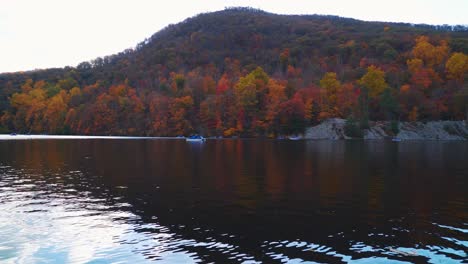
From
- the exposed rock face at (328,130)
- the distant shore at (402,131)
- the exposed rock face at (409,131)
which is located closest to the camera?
the distant shore at (402,131)

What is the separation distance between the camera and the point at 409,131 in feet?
575

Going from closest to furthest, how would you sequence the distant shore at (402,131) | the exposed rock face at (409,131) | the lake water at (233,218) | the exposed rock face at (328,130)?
1. the lake water at (233,218)
2. the distant shore at (402,131)
3. the exposed rock face at (409,131)
4. the exposed rock face at (328,130)

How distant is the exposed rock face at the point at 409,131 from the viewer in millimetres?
173250

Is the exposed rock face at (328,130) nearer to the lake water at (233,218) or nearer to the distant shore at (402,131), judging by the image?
the distant shore at (402,131)

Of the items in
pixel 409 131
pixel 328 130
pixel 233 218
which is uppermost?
pixel 328 130

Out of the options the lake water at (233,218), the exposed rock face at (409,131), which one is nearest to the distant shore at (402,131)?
the exposed rock face at (409,131)

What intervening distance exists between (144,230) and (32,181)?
25.8m

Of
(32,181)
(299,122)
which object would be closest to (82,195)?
(32,181)

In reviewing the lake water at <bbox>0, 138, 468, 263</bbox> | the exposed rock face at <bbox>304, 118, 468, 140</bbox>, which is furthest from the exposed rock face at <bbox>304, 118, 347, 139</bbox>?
the lake water at <bbox>0, 138, 468, 263</bbox>

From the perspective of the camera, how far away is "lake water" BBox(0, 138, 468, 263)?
66.3 ft

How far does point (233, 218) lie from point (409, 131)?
543 feet

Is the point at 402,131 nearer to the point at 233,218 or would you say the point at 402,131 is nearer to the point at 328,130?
the point at 328,130

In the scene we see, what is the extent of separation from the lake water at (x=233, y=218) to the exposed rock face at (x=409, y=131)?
12815 cm

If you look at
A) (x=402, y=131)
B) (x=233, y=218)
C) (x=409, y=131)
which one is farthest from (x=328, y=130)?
(x=233, y=218)
